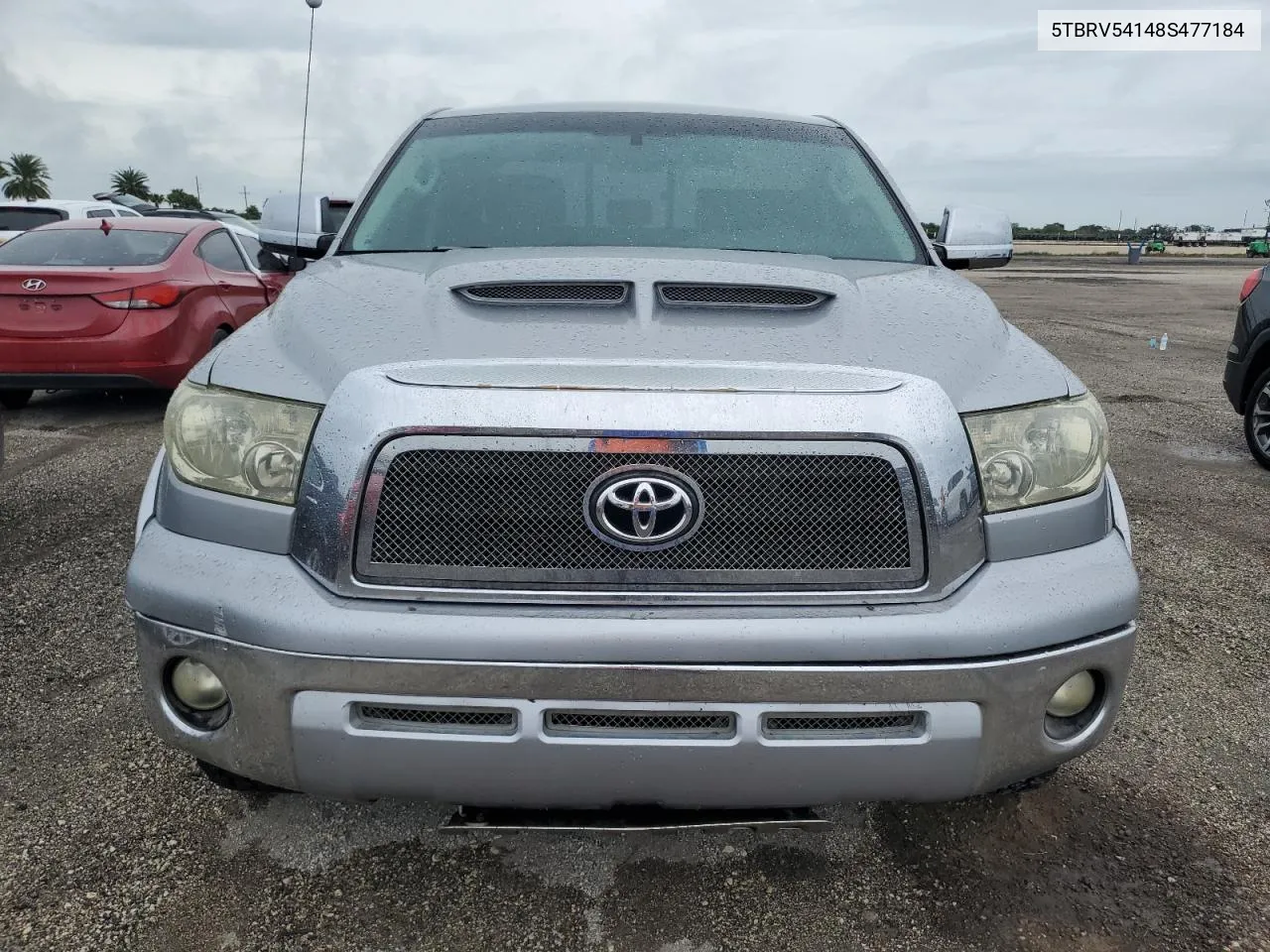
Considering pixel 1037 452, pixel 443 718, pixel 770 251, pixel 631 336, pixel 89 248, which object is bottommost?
pixel 443 718

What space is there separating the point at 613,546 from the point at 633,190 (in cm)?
162

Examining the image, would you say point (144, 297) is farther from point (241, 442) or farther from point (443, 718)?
point (443, 718)

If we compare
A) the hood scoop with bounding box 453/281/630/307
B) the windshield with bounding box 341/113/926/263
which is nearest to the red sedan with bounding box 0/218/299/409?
the windshield with bounding box 341/113/926/263

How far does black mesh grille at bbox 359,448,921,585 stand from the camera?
5.82 feet

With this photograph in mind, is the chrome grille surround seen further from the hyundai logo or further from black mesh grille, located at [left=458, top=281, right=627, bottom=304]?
black mesh grille, located at [left=458, top=281, right=627, bottom=304]

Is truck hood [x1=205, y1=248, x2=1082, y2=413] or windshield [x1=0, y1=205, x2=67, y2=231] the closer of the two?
truck hood [x1=205, y1=248, x2=1082, y2=413]

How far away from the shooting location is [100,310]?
6527mm

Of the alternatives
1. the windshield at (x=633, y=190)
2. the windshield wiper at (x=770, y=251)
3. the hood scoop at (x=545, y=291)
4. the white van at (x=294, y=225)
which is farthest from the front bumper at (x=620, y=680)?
the white van at (x=294, y=225)

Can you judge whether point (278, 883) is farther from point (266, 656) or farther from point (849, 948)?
point (849, 948)

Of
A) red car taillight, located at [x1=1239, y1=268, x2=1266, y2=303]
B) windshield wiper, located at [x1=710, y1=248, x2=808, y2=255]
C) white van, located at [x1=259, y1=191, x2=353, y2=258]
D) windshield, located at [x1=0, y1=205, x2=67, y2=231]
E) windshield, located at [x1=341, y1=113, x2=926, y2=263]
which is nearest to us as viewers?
windshield wiper, located at [x1=710, y1=248, x2=808, y2=255]

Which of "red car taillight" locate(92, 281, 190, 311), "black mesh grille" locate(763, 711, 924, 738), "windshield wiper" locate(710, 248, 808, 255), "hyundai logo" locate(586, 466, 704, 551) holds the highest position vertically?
"windshield wiper" locate(710, 248, 808, 255)

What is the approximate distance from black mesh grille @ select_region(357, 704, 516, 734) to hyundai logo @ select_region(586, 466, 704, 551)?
0.37m

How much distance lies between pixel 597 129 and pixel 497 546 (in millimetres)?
1971

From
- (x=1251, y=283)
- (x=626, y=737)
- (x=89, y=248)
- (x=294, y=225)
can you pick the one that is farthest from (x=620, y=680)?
(x=89, y=248)
